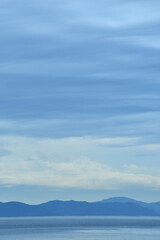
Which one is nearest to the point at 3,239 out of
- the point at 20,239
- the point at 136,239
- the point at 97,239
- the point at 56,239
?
the point at 20,239

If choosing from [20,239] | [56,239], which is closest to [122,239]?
[56,239]

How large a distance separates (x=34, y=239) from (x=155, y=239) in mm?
31648

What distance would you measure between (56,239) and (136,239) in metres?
20.9

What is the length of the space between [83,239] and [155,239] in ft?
62.2

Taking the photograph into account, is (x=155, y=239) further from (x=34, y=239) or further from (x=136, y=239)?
(x=34, y=239)

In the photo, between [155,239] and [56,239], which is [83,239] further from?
[155,239]

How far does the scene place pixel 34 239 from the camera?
15588cm

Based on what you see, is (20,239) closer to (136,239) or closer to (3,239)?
(3,239)

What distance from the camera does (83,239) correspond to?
157375 millimetres

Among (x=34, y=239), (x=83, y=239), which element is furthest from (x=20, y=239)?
(x=83, y=239)

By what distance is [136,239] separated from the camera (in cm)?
15538

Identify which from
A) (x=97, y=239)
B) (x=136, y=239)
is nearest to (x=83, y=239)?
(x=97, y=239)

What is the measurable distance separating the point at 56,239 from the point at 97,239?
1135 cm

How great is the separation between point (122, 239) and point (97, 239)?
6.91m
